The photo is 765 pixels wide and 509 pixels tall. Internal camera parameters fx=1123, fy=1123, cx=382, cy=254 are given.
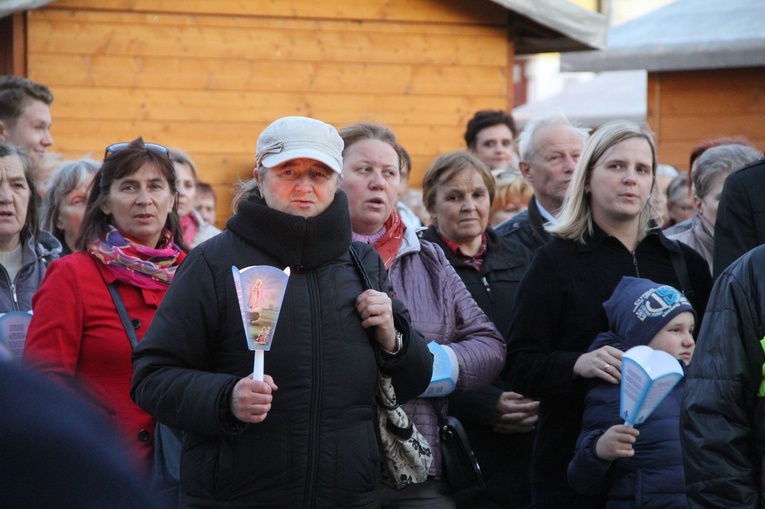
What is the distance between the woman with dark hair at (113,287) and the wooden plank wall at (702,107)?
10286 millimetres

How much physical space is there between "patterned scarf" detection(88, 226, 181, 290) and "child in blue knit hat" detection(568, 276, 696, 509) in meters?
1.77

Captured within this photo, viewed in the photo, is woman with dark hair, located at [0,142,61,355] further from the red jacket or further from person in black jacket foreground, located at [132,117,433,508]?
person in black jacket foreground, located at [132,117,433,508]

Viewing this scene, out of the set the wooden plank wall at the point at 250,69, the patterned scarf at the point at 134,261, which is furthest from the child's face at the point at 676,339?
the wooden plank wall at the point at 250,69

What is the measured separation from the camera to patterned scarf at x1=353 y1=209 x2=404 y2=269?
462 cm

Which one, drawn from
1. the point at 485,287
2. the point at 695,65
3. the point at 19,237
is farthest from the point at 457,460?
the point at 695,65

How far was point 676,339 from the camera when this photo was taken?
14.5 feet

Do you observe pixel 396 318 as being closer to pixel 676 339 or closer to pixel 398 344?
pixel 398 344

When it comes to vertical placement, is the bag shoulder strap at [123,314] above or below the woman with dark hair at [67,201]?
below

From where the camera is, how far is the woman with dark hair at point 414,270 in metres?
4.60

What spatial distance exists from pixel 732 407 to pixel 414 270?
1.61m

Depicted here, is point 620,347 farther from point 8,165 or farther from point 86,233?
point 8,165

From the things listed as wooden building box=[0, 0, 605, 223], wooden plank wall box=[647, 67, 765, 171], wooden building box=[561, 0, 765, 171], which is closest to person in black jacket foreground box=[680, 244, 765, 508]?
wooden building box=[0, 0, 605, 223]

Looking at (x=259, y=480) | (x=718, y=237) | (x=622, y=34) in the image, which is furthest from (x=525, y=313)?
(x=622, y=34)

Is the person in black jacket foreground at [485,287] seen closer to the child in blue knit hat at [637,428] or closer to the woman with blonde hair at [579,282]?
the woman with blonde hair at [579,282]
